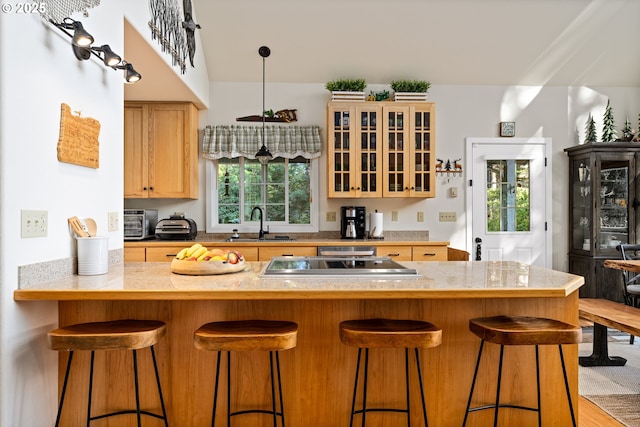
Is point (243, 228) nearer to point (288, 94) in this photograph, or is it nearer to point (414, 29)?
point (288, 94)

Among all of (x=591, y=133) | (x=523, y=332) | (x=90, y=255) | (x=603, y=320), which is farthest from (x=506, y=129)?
(x=90, y=255)

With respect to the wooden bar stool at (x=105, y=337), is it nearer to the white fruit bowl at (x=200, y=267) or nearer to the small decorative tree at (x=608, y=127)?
the white fruit bowl at (x=200, y=267)

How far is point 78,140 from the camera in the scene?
7.00 feet

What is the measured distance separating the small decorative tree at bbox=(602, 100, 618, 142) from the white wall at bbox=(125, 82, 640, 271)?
4.1 inches

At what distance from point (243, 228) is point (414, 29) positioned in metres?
2.70

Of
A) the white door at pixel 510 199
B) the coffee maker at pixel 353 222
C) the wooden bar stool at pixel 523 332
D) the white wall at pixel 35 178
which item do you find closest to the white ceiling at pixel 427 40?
the white door at pixel 510 199

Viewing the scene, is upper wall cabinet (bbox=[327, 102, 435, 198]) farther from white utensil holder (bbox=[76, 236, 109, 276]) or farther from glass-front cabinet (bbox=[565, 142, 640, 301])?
white utensil holder (bbox=[76, 236, 109, 276])

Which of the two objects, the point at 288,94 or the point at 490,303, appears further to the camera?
the point at 288,94

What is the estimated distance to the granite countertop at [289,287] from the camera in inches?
71.5

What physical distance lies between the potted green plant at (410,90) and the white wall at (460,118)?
0.85 feet

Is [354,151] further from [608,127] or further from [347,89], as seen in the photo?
[608,127]

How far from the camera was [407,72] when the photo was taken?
4.84 metres

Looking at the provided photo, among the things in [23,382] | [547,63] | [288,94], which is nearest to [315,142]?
[288,94]

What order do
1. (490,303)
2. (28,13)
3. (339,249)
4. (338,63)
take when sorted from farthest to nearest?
1. (338,63)
2. (339,249)
3. (490,303)
4. (28,13)
